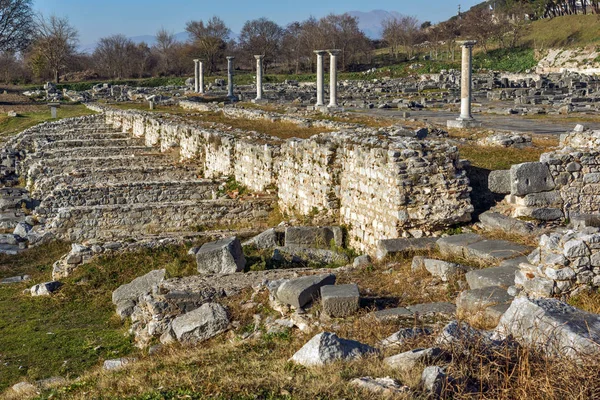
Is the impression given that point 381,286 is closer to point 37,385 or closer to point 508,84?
point 37,385

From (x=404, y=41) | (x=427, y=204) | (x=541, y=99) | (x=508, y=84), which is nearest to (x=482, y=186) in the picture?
(x=427, y=204)

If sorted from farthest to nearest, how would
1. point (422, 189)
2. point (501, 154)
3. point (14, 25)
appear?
point (14, 25), point (501, 154), point (422, 189)

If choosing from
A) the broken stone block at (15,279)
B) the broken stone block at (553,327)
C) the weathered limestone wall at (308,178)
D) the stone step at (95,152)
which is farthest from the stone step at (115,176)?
the broken stone block at (553,327)

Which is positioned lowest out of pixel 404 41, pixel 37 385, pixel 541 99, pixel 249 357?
pixel 37 385

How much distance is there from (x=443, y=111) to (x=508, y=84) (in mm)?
20503

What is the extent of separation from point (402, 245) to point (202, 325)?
3430mm

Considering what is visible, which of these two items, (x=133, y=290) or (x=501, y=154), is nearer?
(x=133, y=290)

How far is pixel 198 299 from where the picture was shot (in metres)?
9.74

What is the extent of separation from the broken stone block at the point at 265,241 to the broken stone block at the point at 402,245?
117 inches

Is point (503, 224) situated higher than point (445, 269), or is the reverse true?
point (503, 224)

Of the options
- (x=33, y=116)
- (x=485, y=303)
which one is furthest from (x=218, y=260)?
(x=33, y=116)

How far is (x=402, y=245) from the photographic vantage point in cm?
1071

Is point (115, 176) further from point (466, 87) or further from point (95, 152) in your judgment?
point (466, 87)

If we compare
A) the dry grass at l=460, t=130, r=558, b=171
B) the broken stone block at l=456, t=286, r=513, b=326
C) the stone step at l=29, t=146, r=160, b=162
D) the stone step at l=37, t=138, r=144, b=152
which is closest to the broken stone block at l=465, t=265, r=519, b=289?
the broken stone block at l=456, t=286, r=513, b=326
